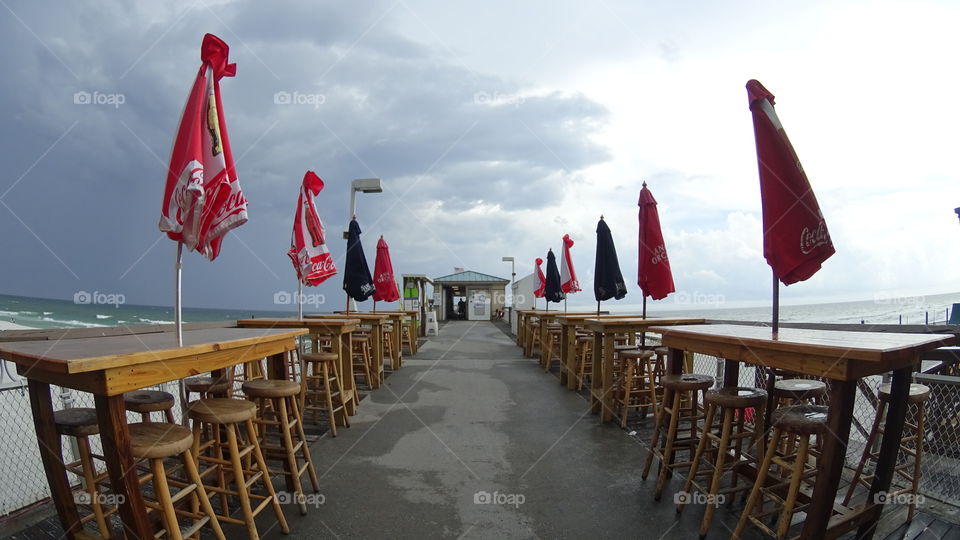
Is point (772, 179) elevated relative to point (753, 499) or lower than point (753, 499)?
elevated

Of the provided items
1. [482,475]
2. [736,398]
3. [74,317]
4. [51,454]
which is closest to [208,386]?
[51,454]

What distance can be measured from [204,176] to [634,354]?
13.5 feet

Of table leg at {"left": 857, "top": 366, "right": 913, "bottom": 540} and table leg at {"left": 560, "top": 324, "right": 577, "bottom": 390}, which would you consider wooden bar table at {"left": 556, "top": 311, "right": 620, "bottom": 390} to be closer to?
table leg at {"left": 560, "top": 324, "right": 577, "bottom": 390}

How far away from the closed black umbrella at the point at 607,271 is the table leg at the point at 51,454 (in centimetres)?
526

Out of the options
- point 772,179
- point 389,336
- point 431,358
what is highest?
point 772,179

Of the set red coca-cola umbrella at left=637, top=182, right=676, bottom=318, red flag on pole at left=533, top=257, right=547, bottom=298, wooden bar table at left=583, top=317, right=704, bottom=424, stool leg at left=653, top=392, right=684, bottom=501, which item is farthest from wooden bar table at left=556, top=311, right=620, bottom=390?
red flag on pole at left=533, top=257, right=547, bottom=298

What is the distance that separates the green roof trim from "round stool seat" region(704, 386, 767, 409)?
22.8 m

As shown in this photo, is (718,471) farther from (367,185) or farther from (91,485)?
(367,185)

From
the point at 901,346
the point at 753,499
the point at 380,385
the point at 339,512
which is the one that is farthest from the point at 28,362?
the point at 380,385

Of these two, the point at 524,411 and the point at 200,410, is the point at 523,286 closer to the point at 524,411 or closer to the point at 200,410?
the point at 524,411

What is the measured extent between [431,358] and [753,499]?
7.80 meters

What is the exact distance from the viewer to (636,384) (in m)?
5.54

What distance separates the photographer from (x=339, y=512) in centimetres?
286

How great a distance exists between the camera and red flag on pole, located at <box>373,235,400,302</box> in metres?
8.86
